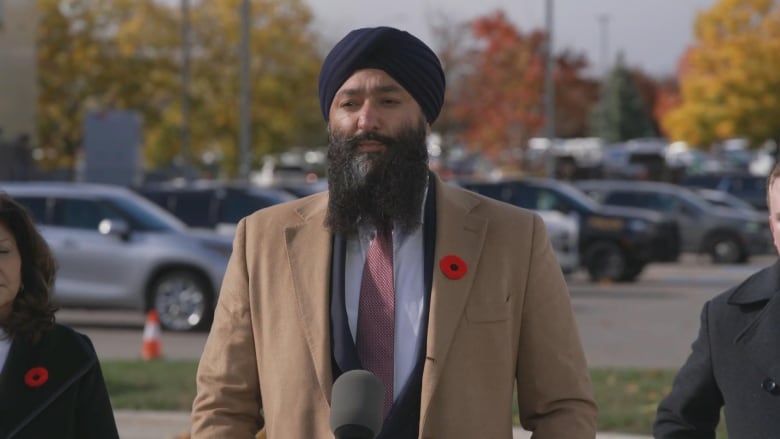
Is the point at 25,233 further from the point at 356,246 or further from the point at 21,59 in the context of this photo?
the point at 21,59

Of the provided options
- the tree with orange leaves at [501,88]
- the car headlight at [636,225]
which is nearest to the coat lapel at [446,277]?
the car headlight at [636,225]

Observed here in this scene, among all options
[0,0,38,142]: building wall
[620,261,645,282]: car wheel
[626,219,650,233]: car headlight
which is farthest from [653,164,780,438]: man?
[0,0,38,142]: building wall

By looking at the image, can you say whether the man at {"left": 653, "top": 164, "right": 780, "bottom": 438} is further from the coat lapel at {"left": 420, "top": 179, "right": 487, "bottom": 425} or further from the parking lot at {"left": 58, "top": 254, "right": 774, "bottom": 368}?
the parking lot at {"left": 58, "top": 254, "right": 774, "bottom": 368}

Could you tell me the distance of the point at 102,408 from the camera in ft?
13.6

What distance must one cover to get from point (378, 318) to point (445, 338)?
0.17m

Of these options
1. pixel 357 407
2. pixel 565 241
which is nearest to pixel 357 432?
pixel 357 407

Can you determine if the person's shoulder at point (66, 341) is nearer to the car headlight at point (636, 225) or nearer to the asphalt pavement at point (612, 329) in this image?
the asphalt pavement at point (612, 329)

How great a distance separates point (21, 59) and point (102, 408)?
3073 centimetres

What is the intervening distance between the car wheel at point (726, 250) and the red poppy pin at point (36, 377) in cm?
2895

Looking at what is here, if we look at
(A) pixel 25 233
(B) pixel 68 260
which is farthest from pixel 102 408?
(B) pixel 68 260

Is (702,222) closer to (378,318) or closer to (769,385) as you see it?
(769,385)

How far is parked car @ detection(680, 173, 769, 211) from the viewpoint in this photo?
4162cm

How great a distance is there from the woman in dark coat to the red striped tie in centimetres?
80

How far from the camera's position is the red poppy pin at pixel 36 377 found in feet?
13.3
